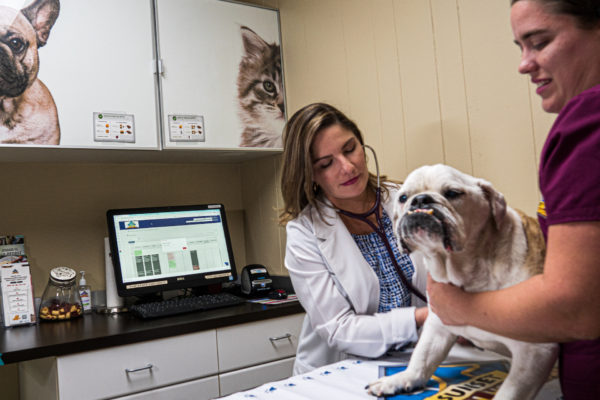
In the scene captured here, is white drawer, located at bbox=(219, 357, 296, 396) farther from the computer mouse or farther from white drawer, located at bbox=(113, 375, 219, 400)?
the computer mouse

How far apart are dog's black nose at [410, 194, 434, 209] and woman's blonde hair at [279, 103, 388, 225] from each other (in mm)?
690

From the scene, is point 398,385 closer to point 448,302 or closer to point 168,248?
point 448,302

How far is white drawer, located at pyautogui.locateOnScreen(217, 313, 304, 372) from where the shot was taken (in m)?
1.88

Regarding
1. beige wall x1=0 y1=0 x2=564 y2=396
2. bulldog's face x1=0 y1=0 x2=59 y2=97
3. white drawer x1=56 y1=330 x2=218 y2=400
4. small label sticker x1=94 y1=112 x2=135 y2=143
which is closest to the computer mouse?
beige wall x1=0 y1=0 x2=564 y2=396

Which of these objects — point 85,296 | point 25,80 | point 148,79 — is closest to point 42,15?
point 25,80

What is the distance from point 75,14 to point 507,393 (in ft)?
6.66

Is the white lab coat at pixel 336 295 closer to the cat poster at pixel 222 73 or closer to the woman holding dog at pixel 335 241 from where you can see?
the woman holding dog at pixel 335 241

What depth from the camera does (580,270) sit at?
0.54 m

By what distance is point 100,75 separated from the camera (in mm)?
1970

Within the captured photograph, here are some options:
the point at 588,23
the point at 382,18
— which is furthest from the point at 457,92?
the point at 588,23

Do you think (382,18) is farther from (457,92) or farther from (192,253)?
(192,253)

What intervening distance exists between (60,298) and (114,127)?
765 millimetres

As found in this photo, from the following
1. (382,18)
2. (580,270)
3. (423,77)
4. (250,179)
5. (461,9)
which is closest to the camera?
(580,270)

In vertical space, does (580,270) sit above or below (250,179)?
below
